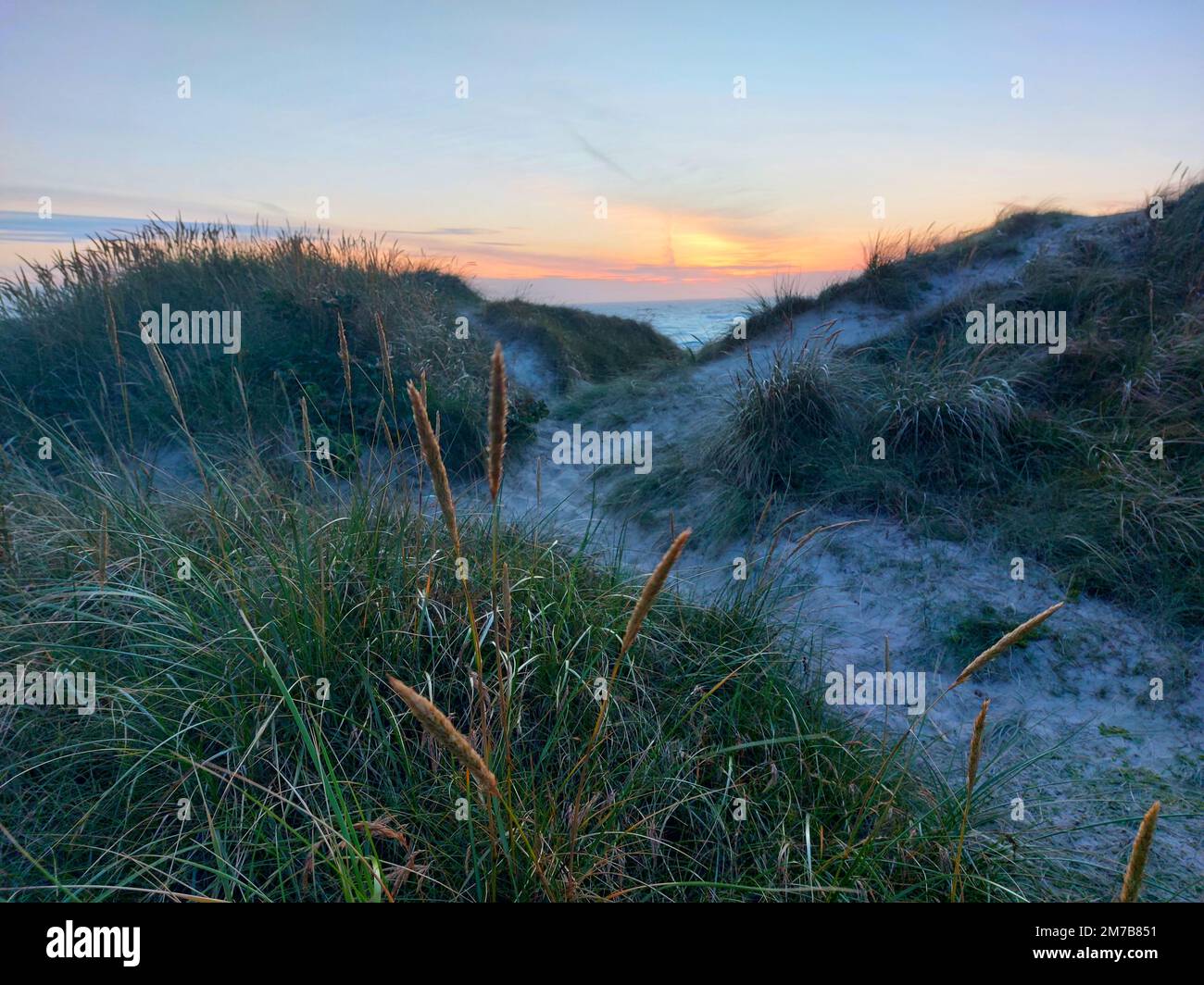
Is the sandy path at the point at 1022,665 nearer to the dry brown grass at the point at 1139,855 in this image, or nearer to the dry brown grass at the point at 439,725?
the dry brown grass at the point at 1139,855

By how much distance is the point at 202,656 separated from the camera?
2547 mm

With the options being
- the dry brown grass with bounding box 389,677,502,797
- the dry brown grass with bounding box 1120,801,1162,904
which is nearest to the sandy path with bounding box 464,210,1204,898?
the dry brown grass with bounding box 1120,801,1162,904

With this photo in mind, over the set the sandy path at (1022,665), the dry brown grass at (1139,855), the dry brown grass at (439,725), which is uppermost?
the dry brown grass at (439,725)

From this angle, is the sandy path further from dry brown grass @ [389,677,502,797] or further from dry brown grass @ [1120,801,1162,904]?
dry brown grass @ [389,677,502,797]

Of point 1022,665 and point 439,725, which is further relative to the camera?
point 1022,665

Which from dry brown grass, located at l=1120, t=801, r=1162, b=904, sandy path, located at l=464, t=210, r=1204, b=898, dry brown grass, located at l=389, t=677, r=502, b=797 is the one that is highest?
dry brown grass, located at l=389, t=677, r=502, b=797

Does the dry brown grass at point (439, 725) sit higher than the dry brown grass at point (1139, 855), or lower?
higher

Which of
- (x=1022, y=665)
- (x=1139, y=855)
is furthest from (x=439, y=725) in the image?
(x=1022, y=665)

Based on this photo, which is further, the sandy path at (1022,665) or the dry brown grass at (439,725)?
the sandy path at (1022,665)

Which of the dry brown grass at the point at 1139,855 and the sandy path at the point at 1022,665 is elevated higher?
the dry brown grass at the point at 1139,855

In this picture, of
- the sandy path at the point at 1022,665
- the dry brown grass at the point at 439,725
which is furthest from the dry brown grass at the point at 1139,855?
the sandy path at the point at 1022,665

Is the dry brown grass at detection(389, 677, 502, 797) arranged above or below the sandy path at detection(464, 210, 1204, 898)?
above

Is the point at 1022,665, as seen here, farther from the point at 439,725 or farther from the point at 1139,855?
the point at 439,725
